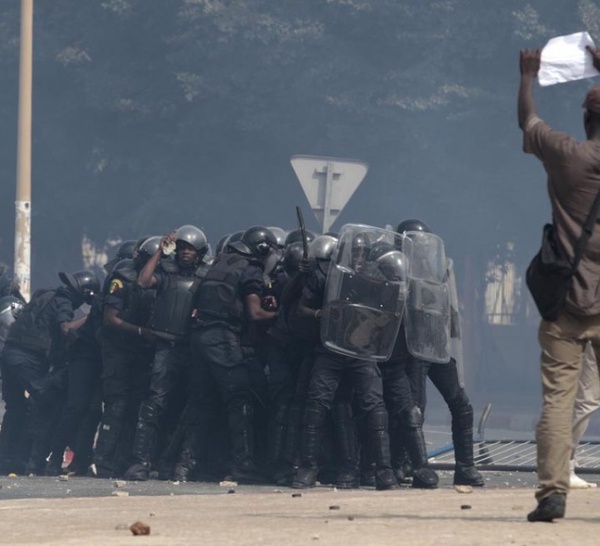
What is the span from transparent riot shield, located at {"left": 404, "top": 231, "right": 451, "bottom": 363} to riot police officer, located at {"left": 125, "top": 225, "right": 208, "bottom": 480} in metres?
1.73

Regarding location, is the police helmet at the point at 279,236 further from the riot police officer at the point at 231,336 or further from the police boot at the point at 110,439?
the police boot at the point at 110,439

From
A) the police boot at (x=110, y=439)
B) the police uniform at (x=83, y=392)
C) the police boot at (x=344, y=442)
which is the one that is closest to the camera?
the police boot at (x=344, y=442)

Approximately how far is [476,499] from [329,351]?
7.36ft

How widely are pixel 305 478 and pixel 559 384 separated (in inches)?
170

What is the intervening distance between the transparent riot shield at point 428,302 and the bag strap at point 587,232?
4.23m

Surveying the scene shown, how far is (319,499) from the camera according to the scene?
998 centimetres

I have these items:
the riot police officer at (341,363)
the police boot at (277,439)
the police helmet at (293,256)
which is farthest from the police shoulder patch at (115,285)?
the riot police officer at (341,363)

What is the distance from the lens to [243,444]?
12367mm

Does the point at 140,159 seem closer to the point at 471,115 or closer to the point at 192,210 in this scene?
the point at 192,210

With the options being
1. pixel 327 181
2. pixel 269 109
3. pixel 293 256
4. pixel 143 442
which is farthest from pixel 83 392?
pixel 269 109

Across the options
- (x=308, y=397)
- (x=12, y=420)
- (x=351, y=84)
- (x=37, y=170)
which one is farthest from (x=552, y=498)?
(x=37, y=170)

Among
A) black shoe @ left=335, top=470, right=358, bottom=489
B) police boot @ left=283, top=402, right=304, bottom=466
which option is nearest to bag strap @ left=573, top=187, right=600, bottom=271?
black shoe @ left=335, top=470, right=358, bottom=489

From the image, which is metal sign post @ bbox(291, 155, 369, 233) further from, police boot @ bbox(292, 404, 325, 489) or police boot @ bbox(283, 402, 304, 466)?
police boot @ bbox(292, 404, 325, 489)

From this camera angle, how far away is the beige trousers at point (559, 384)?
7.36m
